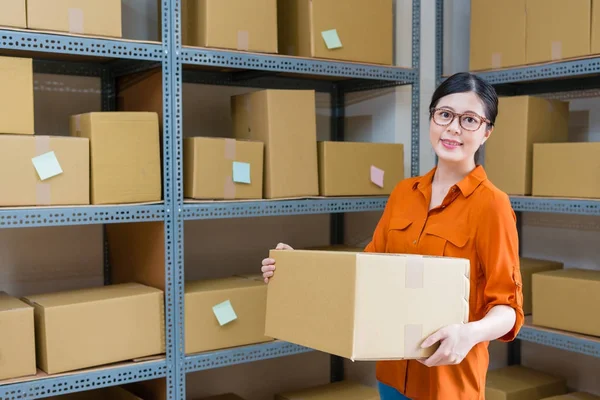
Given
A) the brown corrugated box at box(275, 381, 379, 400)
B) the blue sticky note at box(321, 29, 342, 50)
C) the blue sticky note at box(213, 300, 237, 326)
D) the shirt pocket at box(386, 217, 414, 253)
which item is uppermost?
the blue sticky note at box(321, 29, 342, 50)

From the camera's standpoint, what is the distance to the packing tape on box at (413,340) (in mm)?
1655

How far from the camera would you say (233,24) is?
2.71m

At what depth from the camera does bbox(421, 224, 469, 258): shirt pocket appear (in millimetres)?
1845

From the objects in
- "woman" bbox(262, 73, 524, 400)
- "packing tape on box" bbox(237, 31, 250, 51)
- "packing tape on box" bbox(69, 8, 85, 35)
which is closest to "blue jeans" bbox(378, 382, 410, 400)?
"woman" bbox(262, 73, 524, 400)

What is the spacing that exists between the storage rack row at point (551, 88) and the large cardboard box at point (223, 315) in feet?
3.66

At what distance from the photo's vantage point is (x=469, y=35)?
3484 millimetres

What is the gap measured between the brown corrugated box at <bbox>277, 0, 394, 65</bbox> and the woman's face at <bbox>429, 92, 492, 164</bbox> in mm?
1133

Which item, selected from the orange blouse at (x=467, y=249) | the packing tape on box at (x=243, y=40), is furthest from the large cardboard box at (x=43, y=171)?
the orange blouse at (x=467, y=249)

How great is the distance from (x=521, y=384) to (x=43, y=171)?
2.20m

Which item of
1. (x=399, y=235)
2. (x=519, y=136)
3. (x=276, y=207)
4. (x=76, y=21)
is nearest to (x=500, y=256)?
(x=399, y=235)

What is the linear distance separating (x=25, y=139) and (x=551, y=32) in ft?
6.65

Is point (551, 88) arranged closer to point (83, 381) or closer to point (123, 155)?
point (123, 155)

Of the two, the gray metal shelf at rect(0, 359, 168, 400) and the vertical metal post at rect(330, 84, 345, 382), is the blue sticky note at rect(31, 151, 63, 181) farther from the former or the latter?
the vertical metal post at rect(330, 84, 345, 382)

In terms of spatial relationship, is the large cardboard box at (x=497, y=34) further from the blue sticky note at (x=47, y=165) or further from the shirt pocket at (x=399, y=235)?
the blue sticky note at (x=47, y=165)
